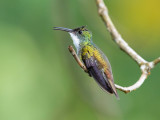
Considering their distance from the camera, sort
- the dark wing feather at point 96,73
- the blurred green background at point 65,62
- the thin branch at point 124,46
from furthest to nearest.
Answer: the blurred green background at point 65,62, the dark wing feather at point 96,73, the thin branch at point 124,46

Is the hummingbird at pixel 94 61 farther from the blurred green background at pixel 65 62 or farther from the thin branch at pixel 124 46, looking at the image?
the blurred green background at pixel 65 62

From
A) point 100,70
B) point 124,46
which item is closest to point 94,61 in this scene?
point 100,70

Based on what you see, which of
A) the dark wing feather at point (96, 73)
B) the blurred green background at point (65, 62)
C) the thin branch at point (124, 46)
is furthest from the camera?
the blurred green background at point (65, 62)

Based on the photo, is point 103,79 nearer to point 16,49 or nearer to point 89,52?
point 89,52

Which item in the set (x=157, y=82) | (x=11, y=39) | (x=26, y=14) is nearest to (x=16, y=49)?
(x=11, y=39)

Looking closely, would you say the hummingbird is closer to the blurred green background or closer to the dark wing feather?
the dark wing feather

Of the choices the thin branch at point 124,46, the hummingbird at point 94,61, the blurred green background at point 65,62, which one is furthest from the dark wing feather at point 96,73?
the blurred green background at point 65,62

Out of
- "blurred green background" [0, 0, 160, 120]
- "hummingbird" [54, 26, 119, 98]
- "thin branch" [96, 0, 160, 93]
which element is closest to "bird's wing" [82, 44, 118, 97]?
"hummingbird" [54, 26, 119, 98]

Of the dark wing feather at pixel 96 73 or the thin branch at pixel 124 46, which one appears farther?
the dark wing feather at pixel 96 73
